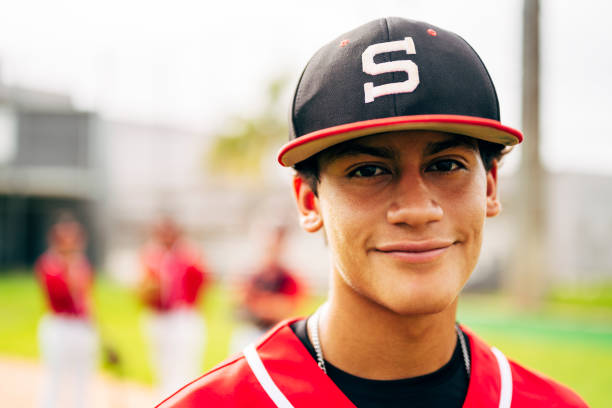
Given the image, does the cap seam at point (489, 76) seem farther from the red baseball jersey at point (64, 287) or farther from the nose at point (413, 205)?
the red baseball jersey at point (64, 287)

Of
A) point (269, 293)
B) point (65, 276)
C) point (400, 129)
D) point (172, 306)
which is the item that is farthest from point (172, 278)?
point (400, 129)

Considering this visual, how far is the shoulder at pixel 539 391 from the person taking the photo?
63.6 inches

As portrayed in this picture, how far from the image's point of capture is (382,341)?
158cm

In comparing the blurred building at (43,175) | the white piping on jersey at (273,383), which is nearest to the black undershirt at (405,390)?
the white piping on jersey at (273,383)

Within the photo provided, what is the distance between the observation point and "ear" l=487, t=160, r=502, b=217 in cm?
168

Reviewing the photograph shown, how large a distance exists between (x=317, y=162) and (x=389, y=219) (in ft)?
0.89

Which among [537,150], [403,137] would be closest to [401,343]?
[403,137]

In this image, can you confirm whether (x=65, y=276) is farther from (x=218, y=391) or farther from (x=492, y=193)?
(x=492, y=193)

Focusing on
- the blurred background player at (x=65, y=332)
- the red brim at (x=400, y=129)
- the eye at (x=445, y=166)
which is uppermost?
the red brim at (x=400, y=129)

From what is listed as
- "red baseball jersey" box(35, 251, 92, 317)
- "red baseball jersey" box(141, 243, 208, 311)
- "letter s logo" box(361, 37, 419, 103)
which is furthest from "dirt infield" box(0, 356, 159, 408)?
"letter s logo" box(361, 37, 419, 103)

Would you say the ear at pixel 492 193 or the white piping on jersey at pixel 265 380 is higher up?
the ear at pixel 492 193

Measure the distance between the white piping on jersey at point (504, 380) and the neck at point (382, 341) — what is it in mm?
178

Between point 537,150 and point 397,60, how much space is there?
40.5 feet

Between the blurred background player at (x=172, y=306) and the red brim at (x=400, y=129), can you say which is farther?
the blurred background player at (x=172, y=306)
